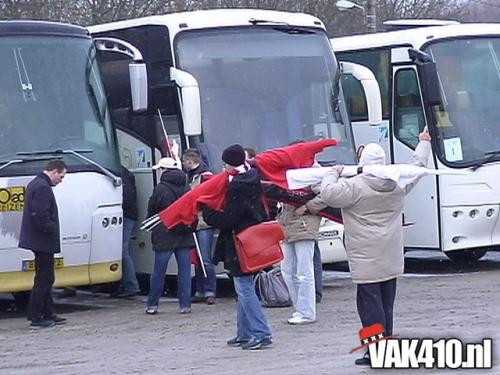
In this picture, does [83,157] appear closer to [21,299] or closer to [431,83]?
[21,299]

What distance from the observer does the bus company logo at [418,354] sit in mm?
10250

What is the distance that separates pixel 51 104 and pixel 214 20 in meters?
2.51

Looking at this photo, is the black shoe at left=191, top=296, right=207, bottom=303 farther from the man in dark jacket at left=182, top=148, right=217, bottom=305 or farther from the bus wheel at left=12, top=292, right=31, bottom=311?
the bus wheel at left=12, top=292, right=31, bottom=311

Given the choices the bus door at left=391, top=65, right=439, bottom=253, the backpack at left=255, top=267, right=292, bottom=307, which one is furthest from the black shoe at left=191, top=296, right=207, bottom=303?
the bus door at left=391, top=65, right=439, bottom=253

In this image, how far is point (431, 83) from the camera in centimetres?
1744

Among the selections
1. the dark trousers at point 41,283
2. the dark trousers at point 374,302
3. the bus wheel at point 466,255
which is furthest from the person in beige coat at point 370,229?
the bus wheel at point 466,255

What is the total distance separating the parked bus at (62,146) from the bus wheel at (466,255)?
20.8ft

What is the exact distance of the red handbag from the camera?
38.4 feet

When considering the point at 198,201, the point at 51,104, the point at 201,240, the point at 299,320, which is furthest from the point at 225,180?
the point at 51,104

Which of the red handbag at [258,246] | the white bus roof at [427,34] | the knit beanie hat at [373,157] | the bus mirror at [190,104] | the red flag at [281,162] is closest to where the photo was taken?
the knit beanie hat at [373,157]

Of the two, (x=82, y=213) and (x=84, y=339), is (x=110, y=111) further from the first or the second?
(x=84, y=339)

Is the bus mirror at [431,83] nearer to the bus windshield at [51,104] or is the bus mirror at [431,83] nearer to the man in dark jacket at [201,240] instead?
the man in dark jacket at [201,240]

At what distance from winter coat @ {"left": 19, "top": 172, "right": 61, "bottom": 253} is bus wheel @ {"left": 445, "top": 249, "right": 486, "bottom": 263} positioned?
7764 millimetres

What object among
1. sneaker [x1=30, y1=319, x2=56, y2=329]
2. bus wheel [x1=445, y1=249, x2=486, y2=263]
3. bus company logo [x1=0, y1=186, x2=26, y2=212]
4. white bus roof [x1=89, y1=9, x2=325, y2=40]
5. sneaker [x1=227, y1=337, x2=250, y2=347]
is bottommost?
bus wheel [x1=445, y1=249, x2=486, y2=263]
